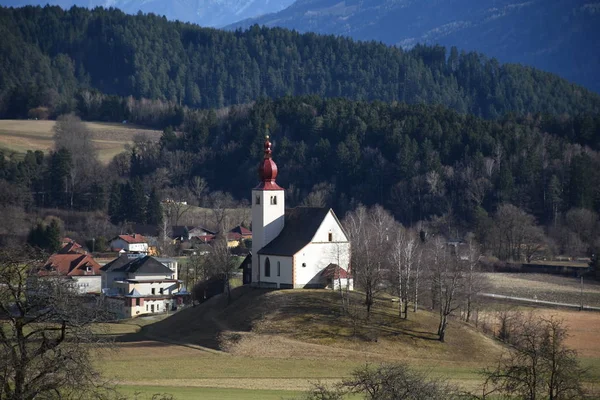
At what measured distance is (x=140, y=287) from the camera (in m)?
82.5

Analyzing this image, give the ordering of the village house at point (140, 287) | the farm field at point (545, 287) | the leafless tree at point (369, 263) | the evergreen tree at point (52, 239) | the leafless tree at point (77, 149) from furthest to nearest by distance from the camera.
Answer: the leafless tree at point (77, 149) < the evergreen tree at point (52, 239) < the farm field at point (545, 287) < the village house at point (140, 287) < the leafless tree at point (369, 263)

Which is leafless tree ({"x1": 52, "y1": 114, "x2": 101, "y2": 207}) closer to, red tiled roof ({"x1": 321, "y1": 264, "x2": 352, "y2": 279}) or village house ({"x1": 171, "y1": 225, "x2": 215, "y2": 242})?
village house ({"x1": 171, "y1": 225, "x2": 215, "y2": 242})

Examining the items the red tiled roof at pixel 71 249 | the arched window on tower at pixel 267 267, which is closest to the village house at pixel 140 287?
the red tiled roof at pixel 71 249

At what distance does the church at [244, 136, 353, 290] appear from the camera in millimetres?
65000

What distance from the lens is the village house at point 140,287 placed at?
258ft

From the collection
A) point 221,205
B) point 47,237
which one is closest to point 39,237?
point 47,237

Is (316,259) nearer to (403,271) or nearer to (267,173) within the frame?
(403,271)

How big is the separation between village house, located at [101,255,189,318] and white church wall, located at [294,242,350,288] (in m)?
16.8

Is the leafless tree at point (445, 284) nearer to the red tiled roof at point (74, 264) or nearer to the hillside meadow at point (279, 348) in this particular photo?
the hillside meadow at point (279, 348)

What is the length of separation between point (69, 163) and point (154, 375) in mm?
84326

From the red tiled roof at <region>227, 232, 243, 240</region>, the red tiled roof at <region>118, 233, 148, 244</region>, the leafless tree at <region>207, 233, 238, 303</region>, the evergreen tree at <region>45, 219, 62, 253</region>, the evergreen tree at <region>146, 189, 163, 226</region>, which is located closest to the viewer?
the leafless tree at <region>207, 233, 238, 303</region>

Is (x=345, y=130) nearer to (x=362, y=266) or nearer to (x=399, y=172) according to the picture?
(x=399, y=172)

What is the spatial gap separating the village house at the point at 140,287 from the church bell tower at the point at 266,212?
13915mm

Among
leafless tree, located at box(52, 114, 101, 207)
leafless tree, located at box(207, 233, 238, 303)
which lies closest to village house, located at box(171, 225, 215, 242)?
leafless tree, located at box(52, 114, 101, 207)
